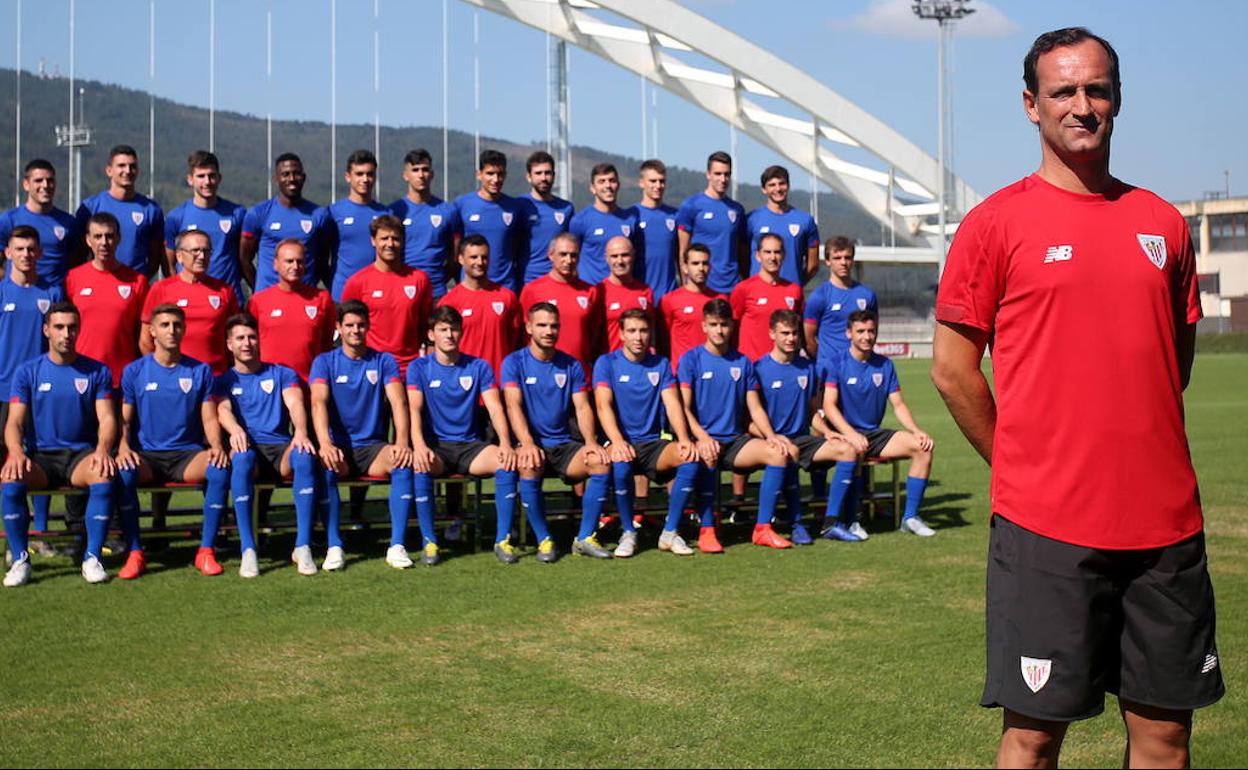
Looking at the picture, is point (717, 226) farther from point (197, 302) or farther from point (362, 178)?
point (197, 302)

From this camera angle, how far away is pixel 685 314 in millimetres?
9055

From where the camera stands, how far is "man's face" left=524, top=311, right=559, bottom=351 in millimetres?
7832

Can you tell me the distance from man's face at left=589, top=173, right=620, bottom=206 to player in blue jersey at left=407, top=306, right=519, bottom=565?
1711mm

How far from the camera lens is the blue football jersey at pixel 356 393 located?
7.68m

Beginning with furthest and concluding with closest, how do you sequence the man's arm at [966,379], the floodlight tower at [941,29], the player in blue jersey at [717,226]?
the floodlight tower at [941,29]
the player in blue jersey at [717,226]
the man's arm at [966,379]

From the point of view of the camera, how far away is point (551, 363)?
26.2ft

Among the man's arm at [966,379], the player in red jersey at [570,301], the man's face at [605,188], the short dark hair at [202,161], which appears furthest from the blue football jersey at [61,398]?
the man's arm at [966,379]

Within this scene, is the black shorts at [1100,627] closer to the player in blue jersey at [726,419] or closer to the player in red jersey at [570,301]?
the player in blue jersey at [726,419]

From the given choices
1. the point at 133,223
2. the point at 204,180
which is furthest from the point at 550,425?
the point at 133,223

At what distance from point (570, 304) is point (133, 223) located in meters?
2.88

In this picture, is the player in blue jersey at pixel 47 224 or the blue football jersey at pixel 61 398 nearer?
the blue football jersey at pixel 61 398

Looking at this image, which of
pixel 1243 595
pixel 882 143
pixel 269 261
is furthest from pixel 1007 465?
pixel 882 143

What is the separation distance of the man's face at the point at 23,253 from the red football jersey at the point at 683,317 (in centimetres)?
403

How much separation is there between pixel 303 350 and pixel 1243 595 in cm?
543
